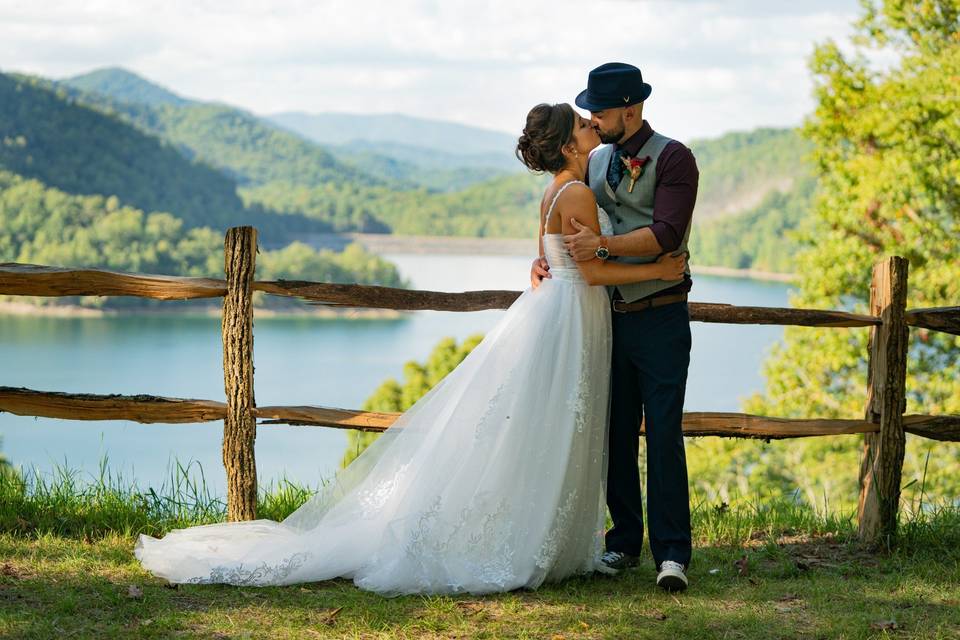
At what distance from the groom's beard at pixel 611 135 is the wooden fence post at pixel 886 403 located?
1543 mm

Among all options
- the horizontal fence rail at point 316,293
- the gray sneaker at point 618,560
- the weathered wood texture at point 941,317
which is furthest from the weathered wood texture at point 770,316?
the gray sneaker at point 618,560

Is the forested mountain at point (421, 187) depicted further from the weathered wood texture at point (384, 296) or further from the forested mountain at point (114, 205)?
the weathered wood texture at point (384, 296)

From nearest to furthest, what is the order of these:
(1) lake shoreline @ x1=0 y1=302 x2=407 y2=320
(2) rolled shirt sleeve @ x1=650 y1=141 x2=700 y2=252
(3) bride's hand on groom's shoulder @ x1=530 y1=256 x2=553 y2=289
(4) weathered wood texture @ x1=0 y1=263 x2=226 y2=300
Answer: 1. (2) rolled shirt sleeve @ x1=650 y1=141 x2=700 y2=252
2. (3) bride's hand on groom's shoulder @ x1=530 y1=256 x2=553 y2=289
3. (4) weathered wood texture @ x1=0 y1=263 x2=226 y2=300
4. (1) lake shoreline @ x1=0 y1=302 x2=407 y2=320

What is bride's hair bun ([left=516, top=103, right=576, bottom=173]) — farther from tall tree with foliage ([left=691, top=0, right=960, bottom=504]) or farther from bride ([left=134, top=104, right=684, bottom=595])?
tall tree with foliage ([left=691, top=0, right=960, bottom=504])

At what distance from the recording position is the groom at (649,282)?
11.6 feet

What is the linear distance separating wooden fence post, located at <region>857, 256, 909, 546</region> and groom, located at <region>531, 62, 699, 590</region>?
4.06 ft

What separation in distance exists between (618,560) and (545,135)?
5.40 feet

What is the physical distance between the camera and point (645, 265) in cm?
358

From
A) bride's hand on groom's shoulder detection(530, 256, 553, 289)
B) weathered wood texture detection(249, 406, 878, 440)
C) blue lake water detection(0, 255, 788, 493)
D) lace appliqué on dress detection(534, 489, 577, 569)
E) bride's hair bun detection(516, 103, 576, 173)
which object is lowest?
blue lake water detection(0, 255, 788, 493)

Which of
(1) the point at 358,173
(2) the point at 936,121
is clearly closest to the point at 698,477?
(2) the point at 936,121

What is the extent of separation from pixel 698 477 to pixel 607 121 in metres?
20.1

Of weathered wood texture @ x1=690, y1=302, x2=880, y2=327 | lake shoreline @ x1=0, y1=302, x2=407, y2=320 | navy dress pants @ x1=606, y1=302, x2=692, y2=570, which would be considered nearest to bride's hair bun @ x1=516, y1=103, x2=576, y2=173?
navy dress pants @ x1=606, y1=302, x2=692, y2=570

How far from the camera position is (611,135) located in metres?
3.67

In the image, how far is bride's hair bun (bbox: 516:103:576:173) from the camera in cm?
359
